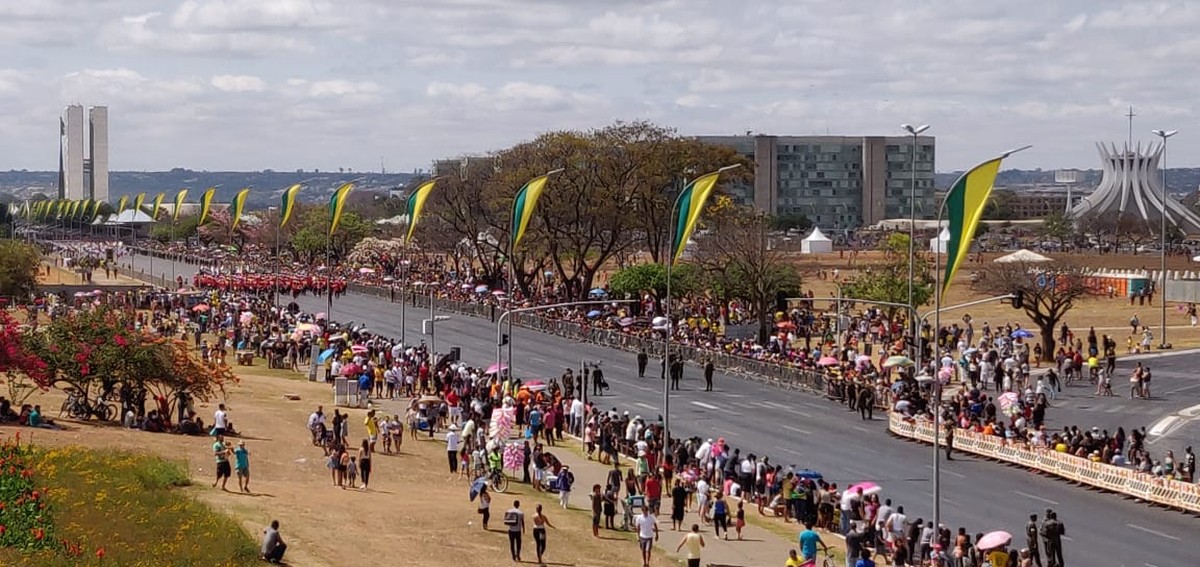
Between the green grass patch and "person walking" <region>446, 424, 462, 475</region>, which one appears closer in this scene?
the green grass patch

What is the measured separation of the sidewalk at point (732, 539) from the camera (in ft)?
103

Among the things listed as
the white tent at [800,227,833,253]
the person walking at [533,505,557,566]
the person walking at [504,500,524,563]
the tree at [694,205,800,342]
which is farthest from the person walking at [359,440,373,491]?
the white tent at [800,227,833,253]

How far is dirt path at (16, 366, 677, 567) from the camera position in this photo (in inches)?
1185

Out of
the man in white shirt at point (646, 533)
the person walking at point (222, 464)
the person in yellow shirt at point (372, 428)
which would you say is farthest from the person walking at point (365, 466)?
the man in white shirt at point (646, 533)

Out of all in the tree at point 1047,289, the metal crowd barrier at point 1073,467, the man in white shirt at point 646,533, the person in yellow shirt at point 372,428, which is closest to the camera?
the man in white shirt at point 646,533

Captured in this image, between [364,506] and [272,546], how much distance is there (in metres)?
6.24

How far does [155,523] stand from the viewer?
93.2ft

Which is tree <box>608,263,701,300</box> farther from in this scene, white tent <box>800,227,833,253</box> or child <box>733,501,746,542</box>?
white tent <box>800,227,833,253</box>

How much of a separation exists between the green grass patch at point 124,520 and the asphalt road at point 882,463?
15.2m

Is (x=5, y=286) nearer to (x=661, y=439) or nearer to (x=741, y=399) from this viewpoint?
(x=741, y=399)

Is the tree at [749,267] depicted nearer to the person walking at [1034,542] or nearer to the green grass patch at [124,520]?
the person walking at [1034,542]

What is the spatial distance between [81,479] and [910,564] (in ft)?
48.8

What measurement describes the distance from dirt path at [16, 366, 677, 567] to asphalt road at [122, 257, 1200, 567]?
8.28 m

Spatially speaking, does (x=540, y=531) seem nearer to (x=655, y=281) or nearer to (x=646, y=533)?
(x=646, y=533)
